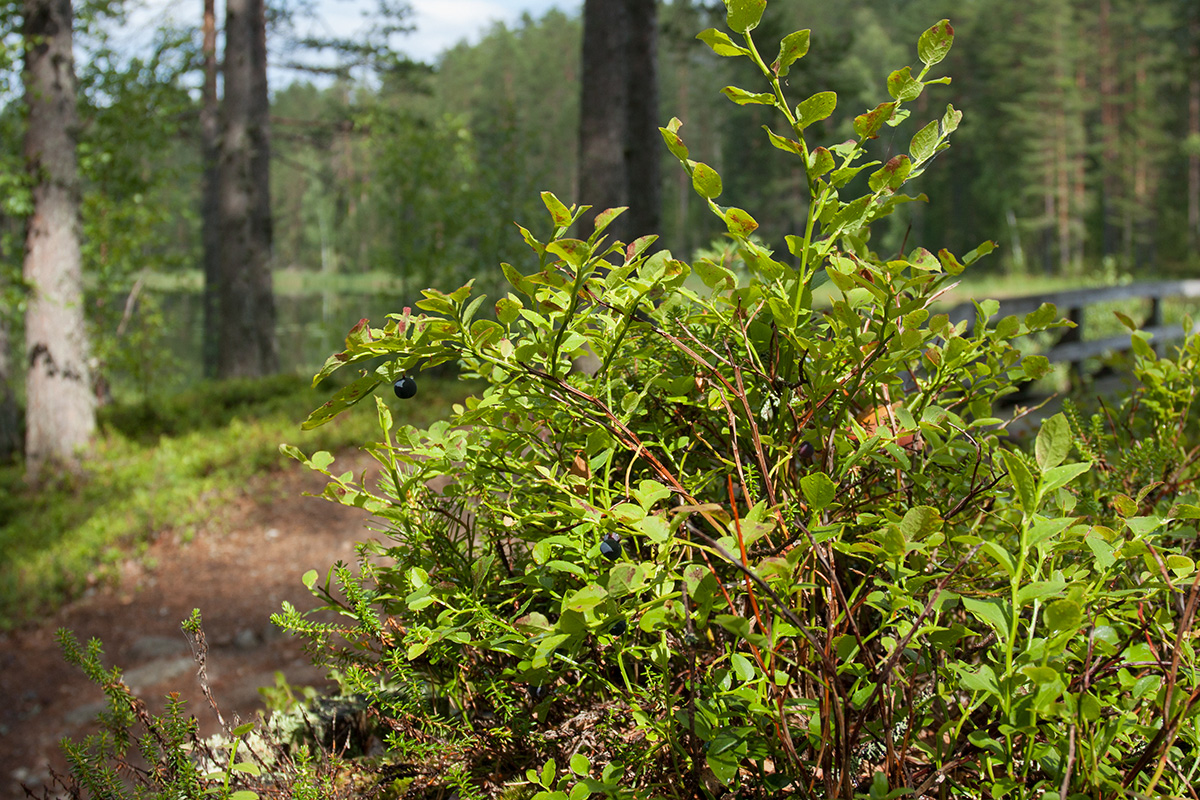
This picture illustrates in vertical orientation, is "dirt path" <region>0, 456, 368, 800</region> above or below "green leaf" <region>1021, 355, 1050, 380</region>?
below

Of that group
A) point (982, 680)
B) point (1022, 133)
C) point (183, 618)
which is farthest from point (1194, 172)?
point (982, 680)

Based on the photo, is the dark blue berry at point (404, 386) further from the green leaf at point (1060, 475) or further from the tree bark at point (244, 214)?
the tree bark at point (244, 214)

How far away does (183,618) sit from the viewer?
5.43m

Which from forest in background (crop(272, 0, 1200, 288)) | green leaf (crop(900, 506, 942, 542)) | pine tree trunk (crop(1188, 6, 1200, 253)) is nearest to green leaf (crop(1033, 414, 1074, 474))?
green leaf (crop(900, 506, 942, 542))

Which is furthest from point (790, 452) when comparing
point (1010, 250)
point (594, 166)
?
point (1010, 250)

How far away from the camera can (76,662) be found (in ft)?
3.75

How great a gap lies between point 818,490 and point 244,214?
1154 centimetres

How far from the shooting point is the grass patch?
19.6 ft

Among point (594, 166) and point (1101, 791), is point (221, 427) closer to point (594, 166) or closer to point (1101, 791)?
point (594, 166)

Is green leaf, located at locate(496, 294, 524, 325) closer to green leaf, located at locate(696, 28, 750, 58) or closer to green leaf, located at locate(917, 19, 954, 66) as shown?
green leaf, located at locate(696, 28, 750, 58)

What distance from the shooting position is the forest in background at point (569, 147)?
9703mm

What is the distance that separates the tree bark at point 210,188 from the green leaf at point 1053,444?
1494 centimetres

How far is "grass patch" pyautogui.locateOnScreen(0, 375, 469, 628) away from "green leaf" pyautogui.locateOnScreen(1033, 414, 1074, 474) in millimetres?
6593

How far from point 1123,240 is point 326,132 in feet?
152
